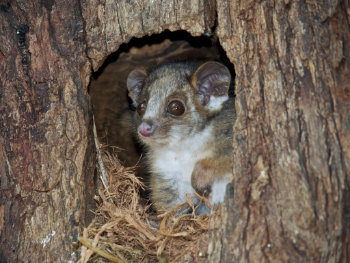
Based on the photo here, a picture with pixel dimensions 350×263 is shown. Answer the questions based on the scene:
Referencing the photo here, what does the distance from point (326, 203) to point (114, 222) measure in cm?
173

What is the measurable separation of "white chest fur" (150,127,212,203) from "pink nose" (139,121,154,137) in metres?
0.29

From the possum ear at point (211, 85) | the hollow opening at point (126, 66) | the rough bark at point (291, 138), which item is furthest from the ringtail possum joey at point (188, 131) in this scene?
the rough bark at point (291, 138)

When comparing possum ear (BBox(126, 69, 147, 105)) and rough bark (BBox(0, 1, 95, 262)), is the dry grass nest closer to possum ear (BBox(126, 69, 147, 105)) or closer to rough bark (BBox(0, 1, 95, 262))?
rough bark (BBox(0, 1, 95, 262))

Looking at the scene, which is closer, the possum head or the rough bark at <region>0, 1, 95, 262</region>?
the rough bark at <region>0, 1, 95, 262</region>

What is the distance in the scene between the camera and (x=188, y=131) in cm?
441

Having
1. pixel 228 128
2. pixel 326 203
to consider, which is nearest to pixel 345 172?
pixel 326 203

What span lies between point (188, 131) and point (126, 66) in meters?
1.34

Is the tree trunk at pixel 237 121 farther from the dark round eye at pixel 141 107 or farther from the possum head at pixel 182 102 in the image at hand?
the dark round eye at pixel 141 107

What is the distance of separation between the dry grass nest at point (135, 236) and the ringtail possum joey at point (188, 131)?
0.33m

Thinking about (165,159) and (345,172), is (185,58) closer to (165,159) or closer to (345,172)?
(165,159)

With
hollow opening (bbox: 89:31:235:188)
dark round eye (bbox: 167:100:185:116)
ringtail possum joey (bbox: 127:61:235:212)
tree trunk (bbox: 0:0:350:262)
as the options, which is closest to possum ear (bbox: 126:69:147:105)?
ringtail possum joey (bbox: 127:61:235:212)

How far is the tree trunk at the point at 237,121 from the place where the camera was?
116 inches

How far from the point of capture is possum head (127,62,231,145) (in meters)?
4.36

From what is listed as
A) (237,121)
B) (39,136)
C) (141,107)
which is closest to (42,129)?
(39,136)
